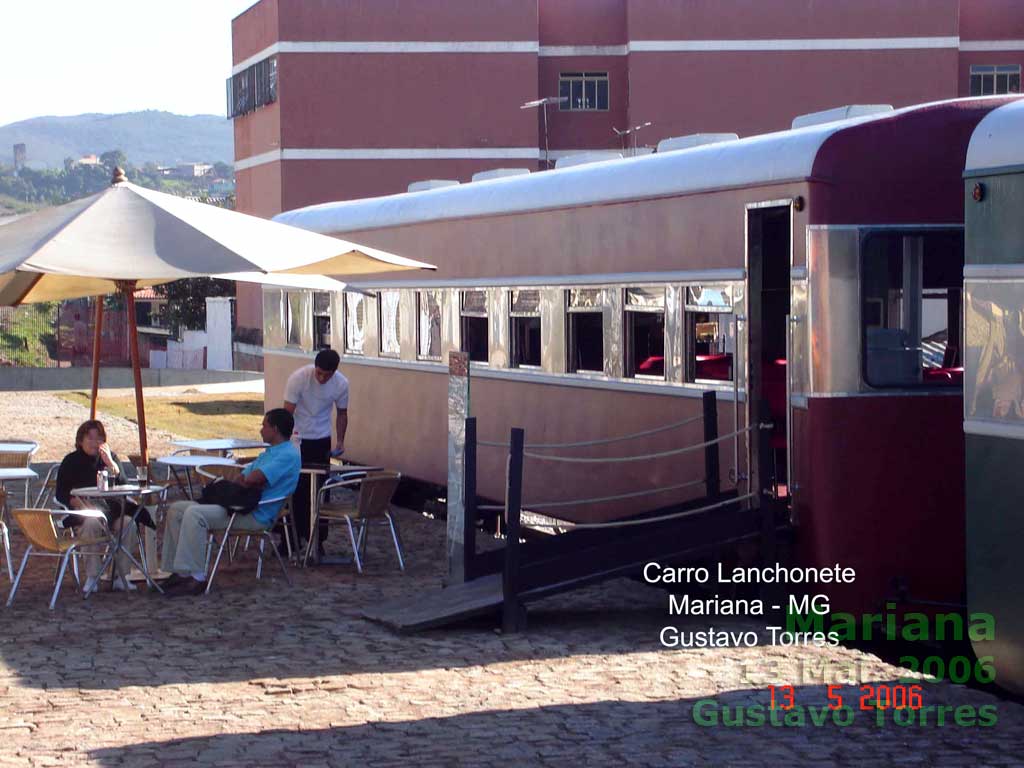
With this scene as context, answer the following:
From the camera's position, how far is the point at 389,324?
583 inches

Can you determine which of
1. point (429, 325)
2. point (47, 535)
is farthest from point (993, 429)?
point (429, 325)

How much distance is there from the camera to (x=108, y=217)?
396 inches

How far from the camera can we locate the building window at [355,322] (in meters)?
15.4

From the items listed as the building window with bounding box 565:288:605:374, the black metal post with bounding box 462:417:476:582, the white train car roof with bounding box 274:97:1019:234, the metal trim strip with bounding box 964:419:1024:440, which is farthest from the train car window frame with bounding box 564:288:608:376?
the metal trim strip with bounding box 964:419:1024:440

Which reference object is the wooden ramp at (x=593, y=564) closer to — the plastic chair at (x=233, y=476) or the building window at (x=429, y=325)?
the plastic chair at (x=233, y=476)

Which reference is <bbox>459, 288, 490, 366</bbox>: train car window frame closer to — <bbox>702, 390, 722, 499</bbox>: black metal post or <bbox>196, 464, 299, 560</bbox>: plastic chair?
<bbox>196, 464, 299, 560</bbox>: plastic chair

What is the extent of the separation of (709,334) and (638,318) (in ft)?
3.03

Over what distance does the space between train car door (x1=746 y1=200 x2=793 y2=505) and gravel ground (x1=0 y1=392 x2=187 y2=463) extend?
37.6 ft

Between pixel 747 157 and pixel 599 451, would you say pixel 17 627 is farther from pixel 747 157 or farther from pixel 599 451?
pixel 747 157

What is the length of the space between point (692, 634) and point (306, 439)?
4139 millimetres

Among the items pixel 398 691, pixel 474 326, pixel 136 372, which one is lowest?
pixel 398 691

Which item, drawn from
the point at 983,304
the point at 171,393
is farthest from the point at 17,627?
the point at 171,393

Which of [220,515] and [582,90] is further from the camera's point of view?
[582,90]

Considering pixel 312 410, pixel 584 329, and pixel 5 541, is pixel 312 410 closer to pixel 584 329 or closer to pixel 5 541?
pixel 584 329
